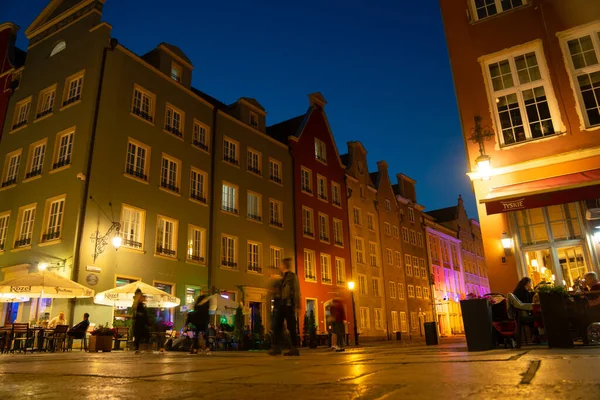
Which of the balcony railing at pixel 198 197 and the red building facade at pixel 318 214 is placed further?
the red building facade at pixel 318 214

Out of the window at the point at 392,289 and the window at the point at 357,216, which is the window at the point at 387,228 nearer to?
the window at the point at 357,216

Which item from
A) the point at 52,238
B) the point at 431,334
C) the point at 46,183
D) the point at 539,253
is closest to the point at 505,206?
the point at 539,253

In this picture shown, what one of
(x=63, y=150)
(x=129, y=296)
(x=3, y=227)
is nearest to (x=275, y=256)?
(x=129, y=296)

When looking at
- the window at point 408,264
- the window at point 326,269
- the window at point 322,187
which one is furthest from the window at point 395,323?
the window at point 322,187

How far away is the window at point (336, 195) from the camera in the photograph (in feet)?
111

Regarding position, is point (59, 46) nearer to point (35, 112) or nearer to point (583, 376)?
point (35, 112)

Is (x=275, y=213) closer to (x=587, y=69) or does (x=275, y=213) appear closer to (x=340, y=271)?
(x=340, y=271)

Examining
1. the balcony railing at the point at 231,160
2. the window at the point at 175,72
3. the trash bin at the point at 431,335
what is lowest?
the trash bin at the point at 431,335

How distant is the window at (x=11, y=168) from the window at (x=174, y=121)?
7.18 metres

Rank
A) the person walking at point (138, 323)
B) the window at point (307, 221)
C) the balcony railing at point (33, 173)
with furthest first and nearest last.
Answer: the window at point (307, 221), the balcony railing at point (33, 173), the person walking at point (138, 323)

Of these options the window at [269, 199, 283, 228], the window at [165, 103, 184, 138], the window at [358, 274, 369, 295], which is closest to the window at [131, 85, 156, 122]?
the window at [165, 103, 184, 138]

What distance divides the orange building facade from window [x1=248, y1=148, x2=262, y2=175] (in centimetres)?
1608

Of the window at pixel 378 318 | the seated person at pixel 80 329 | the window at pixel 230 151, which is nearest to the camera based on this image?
the seated person at pixel 80 329

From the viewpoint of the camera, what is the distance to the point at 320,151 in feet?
112
